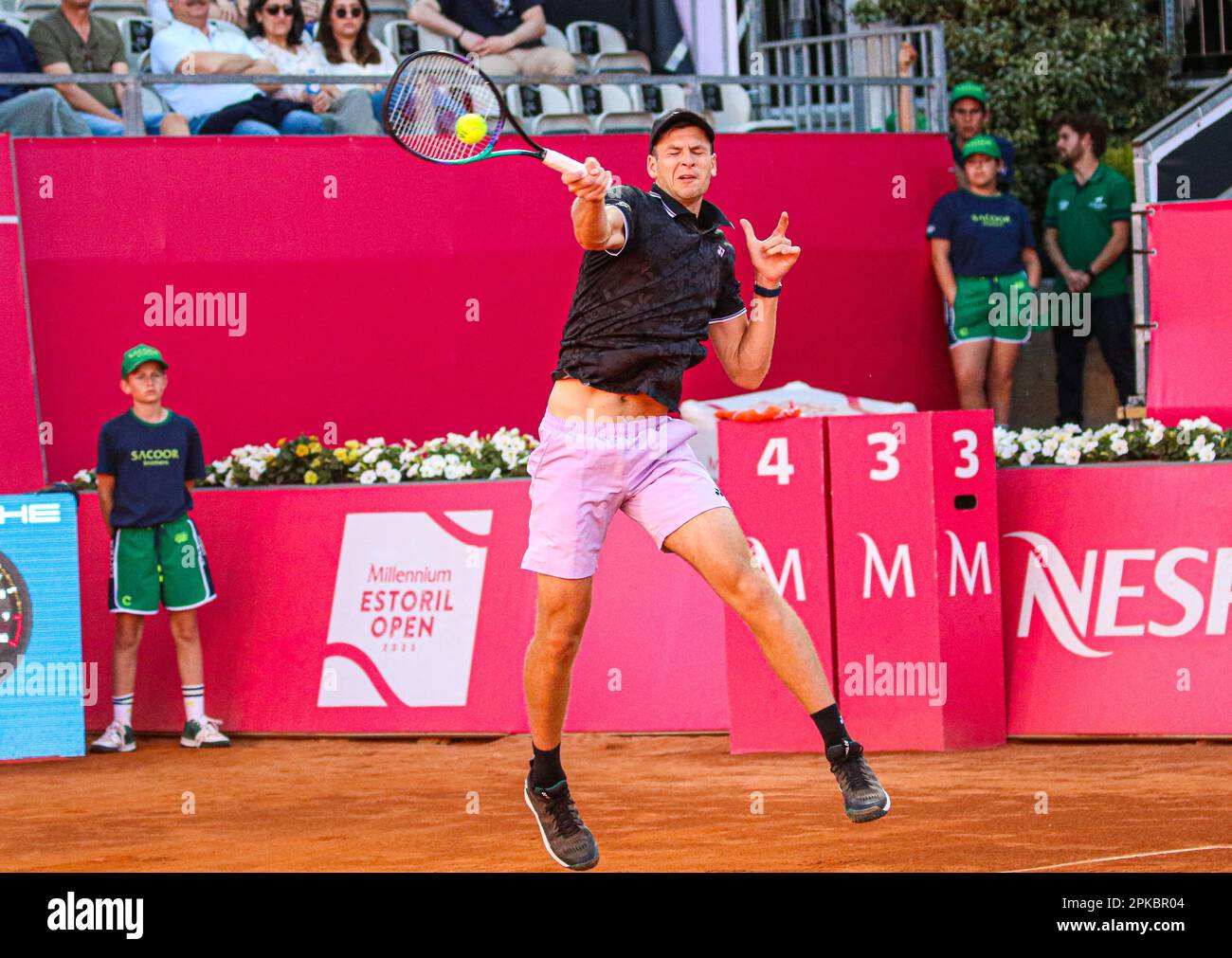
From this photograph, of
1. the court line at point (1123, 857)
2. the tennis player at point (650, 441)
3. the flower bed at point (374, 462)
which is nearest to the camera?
the tennis player at point (650, 441)

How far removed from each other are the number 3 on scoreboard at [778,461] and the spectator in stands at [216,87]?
490 cm

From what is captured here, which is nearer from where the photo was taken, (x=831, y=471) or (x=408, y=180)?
(x=831, y=471)

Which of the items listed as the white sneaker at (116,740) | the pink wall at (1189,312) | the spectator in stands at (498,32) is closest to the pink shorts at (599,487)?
the white sneaker at (116,740)

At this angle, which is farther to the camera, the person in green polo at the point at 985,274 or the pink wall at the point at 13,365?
the person in green polo at the point at 985,274

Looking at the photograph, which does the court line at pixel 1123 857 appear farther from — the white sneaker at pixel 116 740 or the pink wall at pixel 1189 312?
the white sneaker at pixel 116 740

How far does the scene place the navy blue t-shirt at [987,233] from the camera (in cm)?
1191

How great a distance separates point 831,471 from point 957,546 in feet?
2.29

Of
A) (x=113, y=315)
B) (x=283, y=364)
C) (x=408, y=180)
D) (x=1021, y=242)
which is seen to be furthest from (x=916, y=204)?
(x=113, y=315)

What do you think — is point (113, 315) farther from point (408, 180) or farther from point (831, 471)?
point (831, 471)

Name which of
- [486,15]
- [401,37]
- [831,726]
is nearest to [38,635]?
[831,726]

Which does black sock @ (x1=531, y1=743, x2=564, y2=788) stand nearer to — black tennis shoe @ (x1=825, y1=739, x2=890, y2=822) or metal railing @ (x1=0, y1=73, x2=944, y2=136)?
black tennis shoe @ (x1=825, y1=739, x2=890, y2=822)

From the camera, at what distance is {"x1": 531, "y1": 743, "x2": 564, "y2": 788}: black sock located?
5566 mm

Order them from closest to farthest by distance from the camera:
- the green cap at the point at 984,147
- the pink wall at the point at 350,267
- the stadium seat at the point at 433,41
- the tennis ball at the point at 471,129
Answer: the tennis ball at the point at 471,129 → the pink wall at the point at 350,267 → the green cap at the point at 984,147 → the stadium seat at the point at 433,41

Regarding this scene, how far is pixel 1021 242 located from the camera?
12.0m
